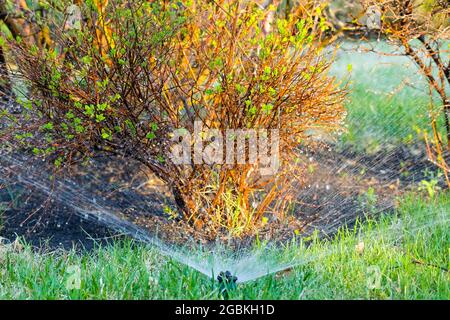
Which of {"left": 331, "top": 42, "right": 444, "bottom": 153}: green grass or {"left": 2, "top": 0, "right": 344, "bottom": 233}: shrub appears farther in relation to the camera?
{"left": 331, "top": 42, "right": 444, "bottom": 153}: green grass

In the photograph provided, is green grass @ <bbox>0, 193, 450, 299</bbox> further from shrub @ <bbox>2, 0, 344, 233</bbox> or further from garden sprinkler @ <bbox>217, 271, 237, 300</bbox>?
shrub @ <bbox>2, 0, 344, 233</bbox>

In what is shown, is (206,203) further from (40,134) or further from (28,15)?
(28,15)

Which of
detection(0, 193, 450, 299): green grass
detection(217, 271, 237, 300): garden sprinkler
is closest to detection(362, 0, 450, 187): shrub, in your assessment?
detection(0, 193, 450, 299): green grass

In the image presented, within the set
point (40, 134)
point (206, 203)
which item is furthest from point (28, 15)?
point (206, 203)

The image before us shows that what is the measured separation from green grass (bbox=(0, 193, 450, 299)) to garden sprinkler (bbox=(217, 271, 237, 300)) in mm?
33

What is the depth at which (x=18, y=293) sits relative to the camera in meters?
3.72

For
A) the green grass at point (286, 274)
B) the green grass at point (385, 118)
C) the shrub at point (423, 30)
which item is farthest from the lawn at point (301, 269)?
the green grass at point (385, 118)

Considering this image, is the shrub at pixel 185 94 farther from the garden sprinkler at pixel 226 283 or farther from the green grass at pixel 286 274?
the garden sprinkler at pixel 226 283

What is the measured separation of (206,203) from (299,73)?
1.05m

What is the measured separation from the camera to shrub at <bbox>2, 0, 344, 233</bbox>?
4.34 m

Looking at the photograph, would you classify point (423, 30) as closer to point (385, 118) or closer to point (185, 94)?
point (185, 94)

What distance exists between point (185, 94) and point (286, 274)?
4.29ft

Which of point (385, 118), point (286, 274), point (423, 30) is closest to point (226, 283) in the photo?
point (286, 274)
